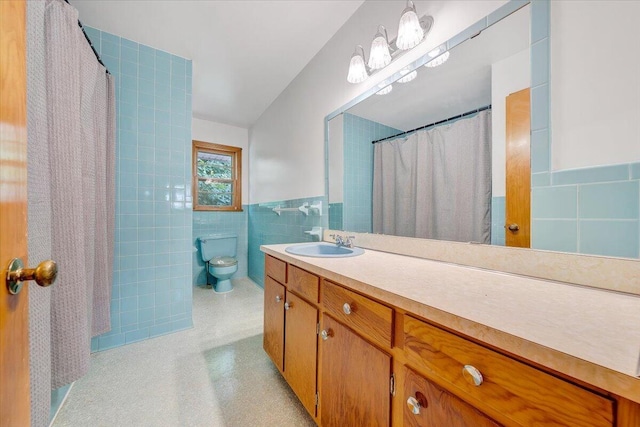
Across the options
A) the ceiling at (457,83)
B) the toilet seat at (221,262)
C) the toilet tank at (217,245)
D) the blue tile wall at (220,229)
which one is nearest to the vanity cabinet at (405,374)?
the ceiling at (457,83)

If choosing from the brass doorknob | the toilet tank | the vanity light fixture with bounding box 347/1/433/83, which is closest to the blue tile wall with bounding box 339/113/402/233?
the vanity light fixture with bounding box 347/1/433/83

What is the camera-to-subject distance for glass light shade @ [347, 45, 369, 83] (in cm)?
151

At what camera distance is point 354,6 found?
1.62 metres

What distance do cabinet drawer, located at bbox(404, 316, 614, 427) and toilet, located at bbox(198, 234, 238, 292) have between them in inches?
109

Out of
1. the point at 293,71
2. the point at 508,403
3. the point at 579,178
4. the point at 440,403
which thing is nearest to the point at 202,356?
the point at 440,403

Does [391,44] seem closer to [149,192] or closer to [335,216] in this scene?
[335,216]

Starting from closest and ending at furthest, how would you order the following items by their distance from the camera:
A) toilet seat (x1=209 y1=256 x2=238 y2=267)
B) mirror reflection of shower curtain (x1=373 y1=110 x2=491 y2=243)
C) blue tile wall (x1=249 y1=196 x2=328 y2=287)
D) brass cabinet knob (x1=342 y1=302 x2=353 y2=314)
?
brass cabinet knob (x1=342 y1=302 x2=353 y2=314) → mirror reflection of shower curtain (x1=373 y1=110 x2=491 y2=243) → blue tile wall (x1=249 y1=196 x2=328 y2=287) → toilet seat (x1=209 y1=256 x2=238 y2=267)

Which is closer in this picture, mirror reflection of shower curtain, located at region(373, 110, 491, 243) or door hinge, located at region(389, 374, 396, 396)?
door hinge, located at region(389, 374, 396, 396)

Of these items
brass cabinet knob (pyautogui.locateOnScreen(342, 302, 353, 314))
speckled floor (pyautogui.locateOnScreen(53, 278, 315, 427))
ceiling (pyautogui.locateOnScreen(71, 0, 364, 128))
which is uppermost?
ceiling (pyautogui.locateOnScreen(71, 0, 364, 128))

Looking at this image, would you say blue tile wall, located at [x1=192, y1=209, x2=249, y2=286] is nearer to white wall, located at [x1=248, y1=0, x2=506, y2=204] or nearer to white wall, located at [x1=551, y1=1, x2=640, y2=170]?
white wall, located at [x1=248, y1=0, x2=506, y2=204]

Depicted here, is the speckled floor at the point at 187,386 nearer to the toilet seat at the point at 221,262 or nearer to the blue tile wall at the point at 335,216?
the toilet seat at the point at 221,262

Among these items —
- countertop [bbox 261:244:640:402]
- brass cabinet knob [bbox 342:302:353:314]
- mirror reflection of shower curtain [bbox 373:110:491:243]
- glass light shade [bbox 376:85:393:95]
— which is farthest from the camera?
glass light shade [bbox 376:85:393:95]

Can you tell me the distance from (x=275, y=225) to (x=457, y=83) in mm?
2250

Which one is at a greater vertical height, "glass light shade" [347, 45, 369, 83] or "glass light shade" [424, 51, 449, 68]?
"glass light shade" [347, 45, 369, 83]
